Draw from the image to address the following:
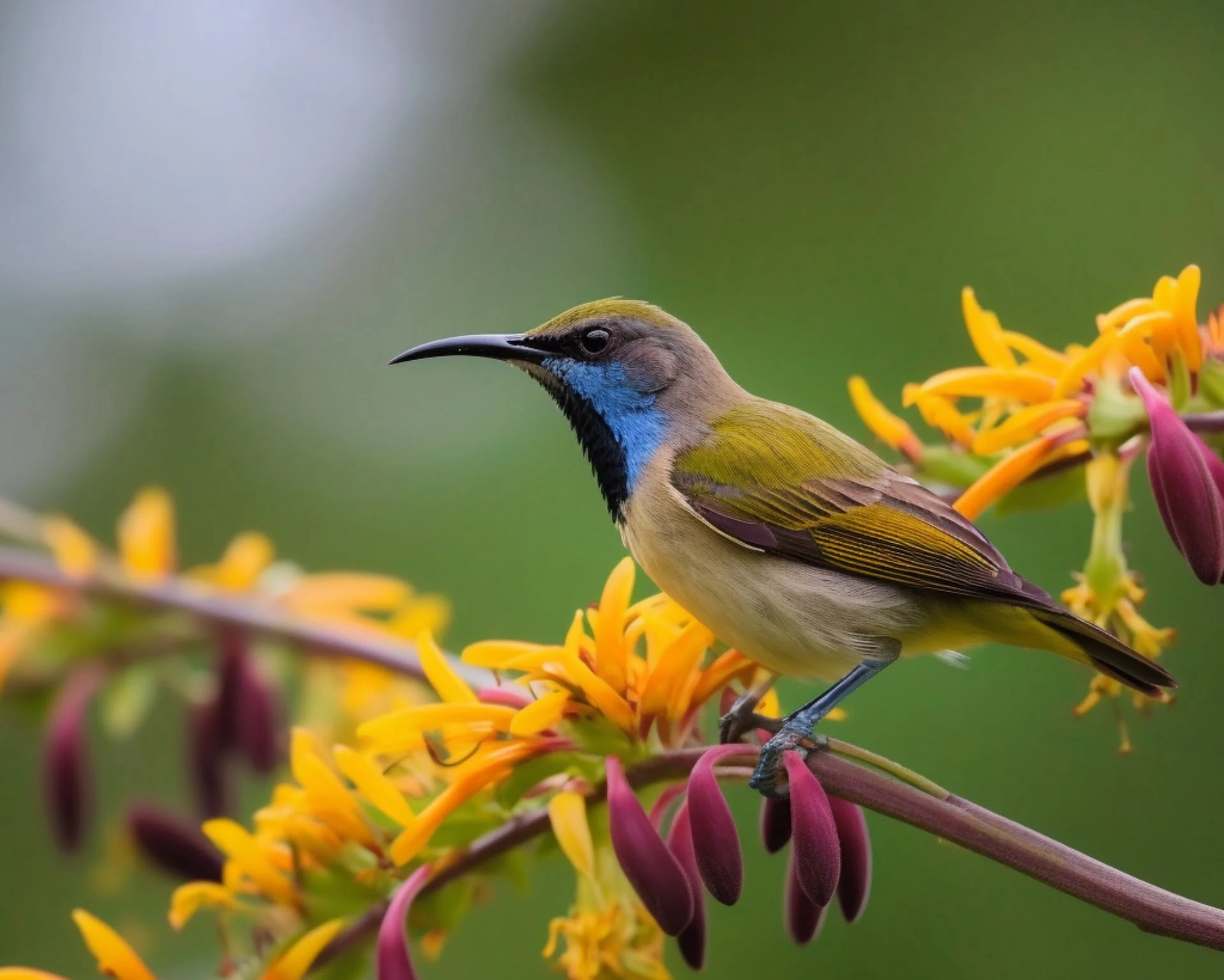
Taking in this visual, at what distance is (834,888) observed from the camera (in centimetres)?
151

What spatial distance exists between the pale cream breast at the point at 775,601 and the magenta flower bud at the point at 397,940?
1.86 ft

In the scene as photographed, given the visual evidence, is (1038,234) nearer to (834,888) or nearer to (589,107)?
(589,107)

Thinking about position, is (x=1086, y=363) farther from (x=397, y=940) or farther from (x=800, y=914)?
(x=397, y=940)

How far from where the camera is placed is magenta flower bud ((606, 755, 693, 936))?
155cm

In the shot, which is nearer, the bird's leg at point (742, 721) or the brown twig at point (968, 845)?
the brown twig at point (968, 845)

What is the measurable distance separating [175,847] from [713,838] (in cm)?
125

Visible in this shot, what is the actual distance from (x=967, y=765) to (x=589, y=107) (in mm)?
4814

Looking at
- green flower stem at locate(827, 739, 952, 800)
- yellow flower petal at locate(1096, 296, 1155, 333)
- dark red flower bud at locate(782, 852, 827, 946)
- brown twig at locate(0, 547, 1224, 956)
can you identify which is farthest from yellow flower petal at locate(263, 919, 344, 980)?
yellow flower petal at locate(1096, 296, 1155, 333)

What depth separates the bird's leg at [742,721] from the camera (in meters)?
1.86

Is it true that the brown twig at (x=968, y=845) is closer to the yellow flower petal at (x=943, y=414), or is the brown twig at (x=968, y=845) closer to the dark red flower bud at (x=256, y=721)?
the yellow flower petal at (x=943, y=414)

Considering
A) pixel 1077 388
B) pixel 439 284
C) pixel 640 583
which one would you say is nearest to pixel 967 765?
pixel 640 583

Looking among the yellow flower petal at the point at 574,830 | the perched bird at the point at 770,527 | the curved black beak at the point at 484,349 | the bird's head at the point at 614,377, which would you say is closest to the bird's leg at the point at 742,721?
the perched bird at the point at 770,527

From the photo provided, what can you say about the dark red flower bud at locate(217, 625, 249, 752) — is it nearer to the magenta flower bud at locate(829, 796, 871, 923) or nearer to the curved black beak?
the curved black beak

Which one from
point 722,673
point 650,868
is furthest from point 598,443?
point 650,868
